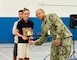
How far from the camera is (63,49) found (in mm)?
5801

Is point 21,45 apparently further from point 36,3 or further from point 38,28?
point 36,3

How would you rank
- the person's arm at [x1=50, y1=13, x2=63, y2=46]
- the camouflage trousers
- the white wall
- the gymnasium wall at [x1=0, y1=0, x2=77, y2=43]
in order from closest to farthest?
1. the person's arm at [x1=50, y1=13, x2=63, y2=46]
2. the camouflage trousers
3. the gymnasium wall at [x1=0, y1=0, x2=77, y2=43]
4. the white wall

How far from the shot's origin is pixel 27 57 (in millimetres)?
6660

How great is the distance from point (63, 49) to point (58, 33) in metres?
0.40

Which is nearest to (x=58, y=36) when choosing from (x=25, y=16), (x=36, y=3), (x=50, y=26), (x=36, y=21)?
(x=50, y=26)

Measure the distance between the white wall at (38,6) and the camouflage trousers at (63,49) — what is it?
29.0ft

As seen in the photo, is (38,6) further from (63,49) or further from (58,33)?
(58,33)

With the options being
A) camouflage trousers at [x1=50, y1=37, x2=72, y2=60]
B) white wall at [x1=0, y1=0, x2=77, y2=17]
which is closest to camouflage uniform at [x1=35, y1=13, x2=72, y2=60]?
camouflage trousers at [x1=50, y1=37, x2=72, y2=60]

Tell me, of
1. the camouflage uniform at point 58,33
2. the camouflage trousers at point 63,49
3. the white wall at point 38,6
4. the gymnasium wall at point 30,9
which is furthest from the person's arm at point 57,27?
the white wall at point 38,6

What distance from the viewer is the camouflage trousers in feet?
18.9

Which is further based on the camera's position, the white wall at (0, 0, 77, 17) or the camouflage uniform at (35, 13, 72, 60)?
the white wall at (0, 0, 77, 17)

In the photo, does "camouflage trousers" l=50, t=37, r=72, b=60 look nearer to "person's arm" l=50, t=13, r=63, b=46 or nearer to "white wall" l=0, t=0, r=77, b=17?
"person's arm" l=50, t=13, r=63, b=46

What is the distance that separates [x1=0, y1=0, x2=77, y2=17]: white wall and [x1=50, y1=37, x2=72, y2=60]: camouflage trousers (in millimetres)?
8842

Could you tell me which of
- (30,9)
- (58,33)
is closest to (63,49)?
(58,33)
